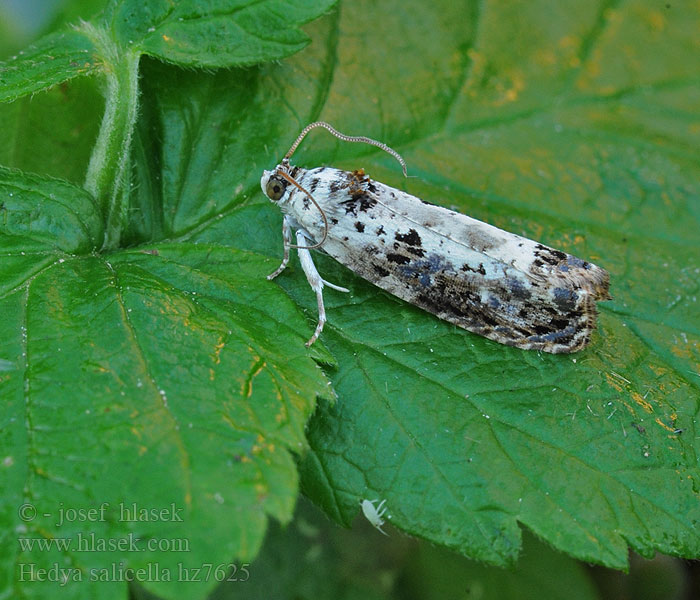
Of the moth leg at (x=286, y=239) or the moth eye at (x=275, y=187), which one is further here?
the moth eye at (x=275, y=187)

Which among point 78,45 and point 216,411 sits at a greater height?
point 78,45

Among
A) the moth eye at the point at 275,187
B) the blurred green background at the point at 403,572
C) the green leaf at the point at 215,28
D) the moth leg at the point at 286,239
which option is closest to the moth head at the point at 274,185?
the moth eye at the point at 275,187

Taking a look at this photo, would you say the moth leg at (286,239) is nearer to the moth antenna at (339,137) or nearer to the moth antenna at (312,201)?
the moth antenna at (312,201)

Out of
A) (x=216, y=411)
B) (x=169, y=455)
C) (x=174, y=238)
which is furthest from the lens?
(x=174, y=238)

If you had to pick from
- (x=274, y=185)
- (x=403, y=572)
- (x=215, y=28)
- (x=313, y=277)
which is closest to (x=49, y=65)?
(x=215, y=28)

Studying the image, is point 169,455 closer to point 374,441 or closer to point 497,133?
point 374,441

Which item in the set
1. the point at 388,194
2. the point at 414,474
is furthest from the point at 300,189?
the point at 414,474

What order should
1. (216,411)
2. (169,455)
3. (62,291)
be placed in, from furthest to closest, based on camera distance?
(62,291) → (216,411) → (169,455)

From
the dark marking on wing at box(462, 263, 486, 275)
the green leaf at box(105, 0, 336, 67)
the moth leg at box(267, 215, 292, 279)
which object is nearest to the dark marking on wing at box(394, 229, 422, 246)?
the dark marking on wing at box(462, 263, 486, 275)
